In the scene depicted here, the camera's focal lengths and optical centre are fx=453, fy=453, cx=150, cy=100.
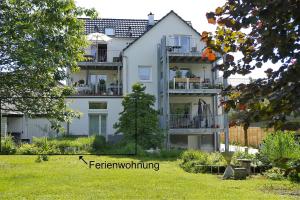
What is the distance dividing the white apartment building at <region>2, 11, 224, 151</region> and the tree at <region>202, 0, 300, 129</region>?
25772 mm

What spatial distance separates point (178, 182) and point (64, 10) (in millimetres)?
6075

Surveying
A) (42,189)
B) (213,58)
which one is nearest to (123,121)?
(42,189)

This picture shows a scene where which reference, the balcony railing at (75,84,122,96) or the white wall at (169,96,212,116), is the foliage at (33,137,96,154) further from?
the white wall at (169,96,212,116)

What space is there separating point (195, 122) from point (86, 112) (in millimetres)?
7450

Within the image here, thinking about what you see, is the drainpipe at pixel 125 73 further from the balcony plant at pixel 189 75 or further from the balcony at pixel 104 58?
the balcony plant at pixel 189 75

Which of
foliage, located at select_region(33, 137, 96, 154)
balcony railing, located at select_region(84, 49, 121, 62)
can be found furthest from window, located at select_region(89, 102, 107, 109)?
foliage, located at select_region(33, 137, 96, 154)

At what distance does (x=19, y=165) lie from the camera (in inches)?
653

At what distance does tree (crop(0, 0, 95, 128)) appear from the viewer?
12805mm

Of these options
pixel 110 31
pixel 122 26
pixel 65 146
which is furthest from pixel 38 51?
pixel 122 26

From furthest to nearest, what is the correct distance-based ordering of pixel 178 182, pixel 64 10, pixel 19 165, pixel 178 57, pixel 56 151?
pixel 178 57, pixel 56 151, pixel 19 165, pixel 64 10, pixel 178 182

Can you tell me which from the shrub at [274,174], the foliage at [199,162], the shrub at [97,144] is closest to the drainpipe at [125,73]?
the shrub at [97,144]

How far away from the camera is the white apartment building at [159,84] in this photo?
30625 mm

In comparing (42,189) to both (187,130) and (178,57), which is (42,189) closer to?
(187,130)

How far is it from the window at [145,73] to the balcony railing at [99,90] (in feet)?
5.90
